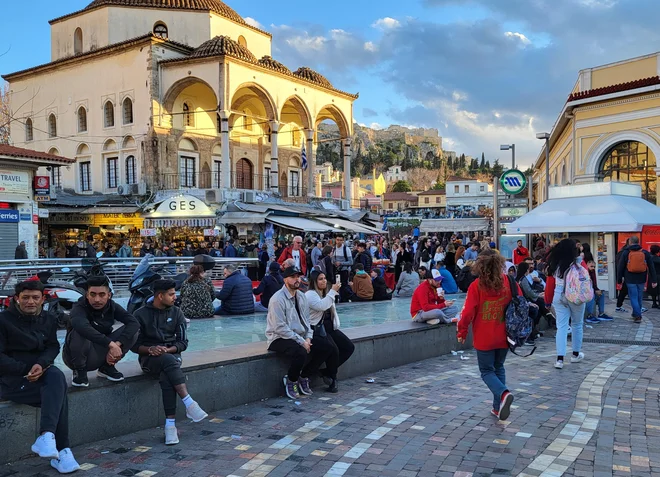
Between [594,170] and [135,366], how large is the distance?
769 inches

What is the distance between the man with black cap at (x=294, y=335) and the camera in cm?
647

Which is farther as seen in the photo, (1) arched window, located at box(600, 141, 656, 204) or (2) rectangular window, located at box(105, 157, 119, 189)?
(2) rectangular window, located at box(105, 157, 119, 189)

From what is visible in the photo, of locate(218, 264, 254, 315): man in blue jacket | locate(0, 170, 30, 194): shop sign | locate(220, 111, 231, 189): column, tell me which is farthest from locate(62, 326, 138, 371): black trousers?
locate(220, 111, 231, 189): column

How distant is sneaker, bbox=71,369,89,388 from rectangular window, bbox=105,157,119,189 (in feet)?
98.8

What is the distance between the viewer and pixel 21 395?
14.9 ft

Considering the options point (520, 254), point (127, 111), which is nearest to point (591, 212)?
point (520, 254)

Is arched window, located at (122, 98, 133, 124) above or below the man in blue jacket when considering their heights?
above

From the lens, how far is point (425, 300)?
30.0 ft

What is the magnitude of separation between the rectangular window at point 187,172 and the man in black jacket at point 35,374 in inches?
1150

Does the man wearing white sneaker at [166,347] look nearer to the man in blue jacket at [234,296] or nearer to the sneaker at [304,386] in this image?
the sneaker at [304,386]

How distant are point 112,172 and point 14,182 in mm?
13023

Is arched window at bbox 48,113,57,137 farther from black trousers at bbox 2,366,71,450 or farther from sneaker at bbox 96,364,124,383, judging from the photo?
black trousers at bbox 2,366,71,450

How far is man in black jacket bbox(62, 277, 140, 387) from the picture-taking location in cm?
495

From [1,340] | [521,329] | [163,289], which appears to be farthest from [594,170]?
[1,340]
